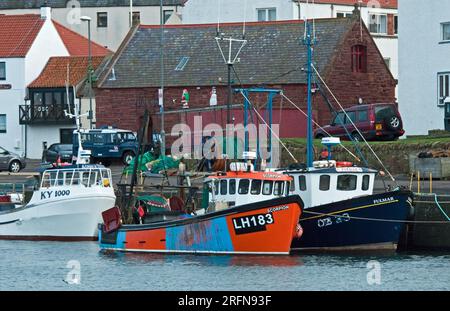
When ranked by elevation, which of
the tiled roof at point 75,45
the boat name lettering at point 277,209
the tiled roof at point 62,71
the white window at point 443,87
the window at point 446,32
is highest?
the tiled roof at point 75,45

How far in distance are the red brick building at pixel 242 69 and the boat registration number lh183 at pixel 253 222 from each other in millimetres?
27020

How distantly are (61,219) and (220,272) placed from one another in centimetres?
1257

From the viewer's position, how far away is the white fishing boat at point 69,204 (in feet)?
164

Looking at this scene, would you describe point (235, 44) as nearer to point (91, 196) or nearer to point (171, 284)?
point (91, 196)

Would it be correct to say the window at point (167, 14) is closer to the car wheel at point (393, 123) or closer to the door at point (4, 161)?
the door at point (4, 161)

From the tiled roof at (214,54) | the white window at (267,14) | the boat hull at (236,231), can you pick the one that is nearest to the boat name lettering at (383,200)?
the boat hull at (236,231)

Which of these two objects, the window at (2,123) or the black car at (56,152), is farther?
the window at (2,123)

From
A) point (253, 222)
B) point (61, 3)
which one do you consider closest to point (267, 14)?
point (61, 3)

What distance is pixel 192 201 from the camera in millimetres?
46094

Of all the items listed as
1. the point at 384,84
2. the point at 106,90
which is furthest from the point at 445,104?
the point at 106,90

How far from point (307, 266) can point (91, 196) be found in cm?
1158

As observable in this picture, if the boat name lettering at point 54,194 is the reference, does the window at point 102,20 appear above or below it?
above

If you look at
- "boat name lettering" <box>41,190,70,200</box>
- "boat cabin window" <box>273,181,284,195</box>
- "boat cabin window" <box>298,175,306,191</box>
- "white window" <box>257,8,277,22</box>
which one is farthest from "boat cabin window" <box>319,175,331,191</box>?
"white window" <box>257,8,277,22</box>
